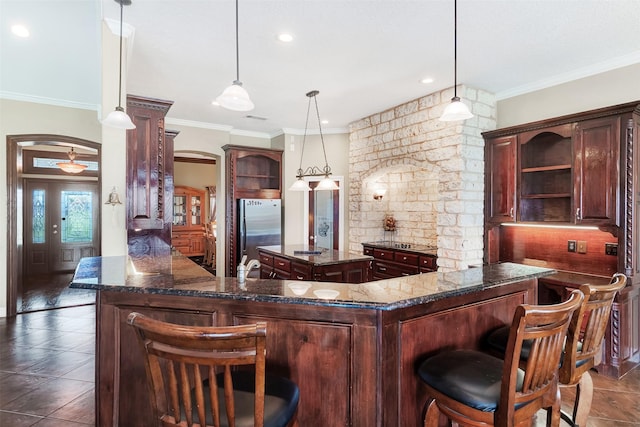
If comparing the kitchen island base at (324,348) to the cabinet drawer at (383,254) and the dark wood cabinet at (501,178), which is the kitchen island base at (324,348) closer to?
the dark wood cabinet at (501,178)

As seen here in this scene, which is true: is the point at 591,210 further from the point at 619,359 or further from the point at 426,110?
the point at 426,110

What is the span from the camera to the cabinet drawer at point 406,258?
4.50m

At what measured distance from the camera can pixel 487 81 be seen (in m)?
3.84

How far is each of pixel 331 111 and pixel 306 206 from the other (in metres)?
2.01

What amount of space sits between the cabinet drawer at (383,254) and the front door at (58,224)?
6.20 m

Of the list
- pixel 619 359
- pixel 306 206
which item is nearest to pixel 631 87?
pixel 619 359

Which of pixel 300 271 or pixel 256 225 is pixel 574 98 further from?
pixel 256 225

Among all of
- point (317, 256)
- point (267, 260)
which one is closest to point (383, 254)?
point (317, 256)

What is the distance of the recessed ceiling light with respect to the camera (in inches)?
114

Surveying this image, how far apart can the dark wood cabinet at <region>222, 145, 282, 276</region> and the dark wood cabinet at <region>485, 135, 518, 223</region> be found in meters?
3.72

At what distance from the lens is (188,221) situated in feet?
30.3

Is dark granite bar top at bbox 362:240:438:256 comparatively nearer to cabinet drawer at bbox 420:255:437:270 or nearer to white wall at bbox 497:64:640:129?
cabinet drawer at bbox 420:255:437:270

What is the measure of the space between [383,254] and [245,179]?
3.12 m

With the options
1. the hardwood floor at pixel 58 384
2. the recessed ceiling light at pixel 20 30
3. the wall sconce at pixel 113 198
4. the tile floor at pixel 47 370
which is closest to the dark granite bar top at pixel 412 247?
the hardwood floor at pixel 58 384
